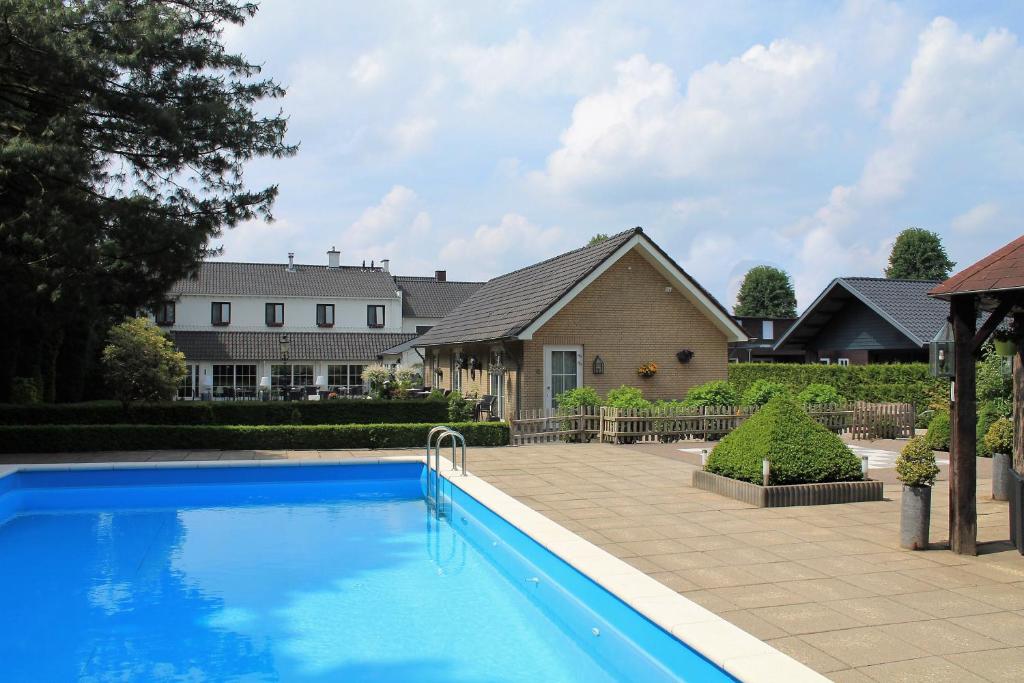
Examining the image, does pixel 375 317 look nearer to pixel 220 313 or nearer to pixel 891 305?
pixel 220 313

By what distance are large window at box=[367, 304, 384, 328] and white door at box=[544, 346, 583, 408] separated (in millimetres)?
32555

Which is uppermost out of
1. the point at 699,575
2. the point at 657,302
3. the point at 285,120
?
the point at 285,120

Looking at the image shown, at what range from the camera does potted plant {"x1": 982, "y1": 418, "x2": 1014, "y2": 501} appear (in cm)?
1159

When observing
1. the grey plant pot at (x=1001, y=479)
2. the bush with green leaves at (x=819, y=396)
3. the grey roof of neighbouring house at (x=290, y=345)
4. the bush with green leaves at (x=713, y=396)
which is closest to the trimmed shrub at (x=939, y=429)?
the grey plant pot at (x=1001, y=479)

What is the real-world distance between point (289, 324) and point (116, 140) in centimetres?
3664

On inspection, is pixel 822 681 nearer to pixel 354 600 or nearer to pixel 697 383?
pixel 354 600

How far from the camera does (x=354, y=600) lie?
922 cm

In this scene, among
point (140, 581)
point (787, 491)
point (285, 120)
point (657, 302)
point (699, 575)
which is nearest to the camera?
point (699, 575)

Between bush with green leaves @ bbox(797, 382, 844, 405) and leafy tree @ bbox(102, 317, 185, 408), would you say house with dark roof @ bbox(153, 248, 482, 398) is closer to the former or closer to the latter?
leafy tree @ bbox(102, 317, 185, 408)

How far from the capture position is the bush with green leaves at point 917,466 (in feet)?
27.9

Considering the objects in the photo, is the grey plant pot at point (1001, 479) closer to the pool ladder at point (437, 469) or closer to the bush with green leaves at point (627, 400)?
the pool ladder at point (437, 469)

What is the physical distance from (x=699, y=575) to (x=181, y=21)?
16207 mm

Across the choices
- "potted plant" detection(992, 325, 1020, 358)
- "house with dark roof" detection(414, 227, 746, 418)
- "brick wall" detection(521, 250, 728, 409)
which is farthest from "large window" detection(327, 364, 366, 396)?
"potted plant" detection(992, 325, 1020, 358)

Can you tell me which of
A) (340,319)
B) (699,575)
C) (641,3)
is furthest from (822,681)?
(340,319)
